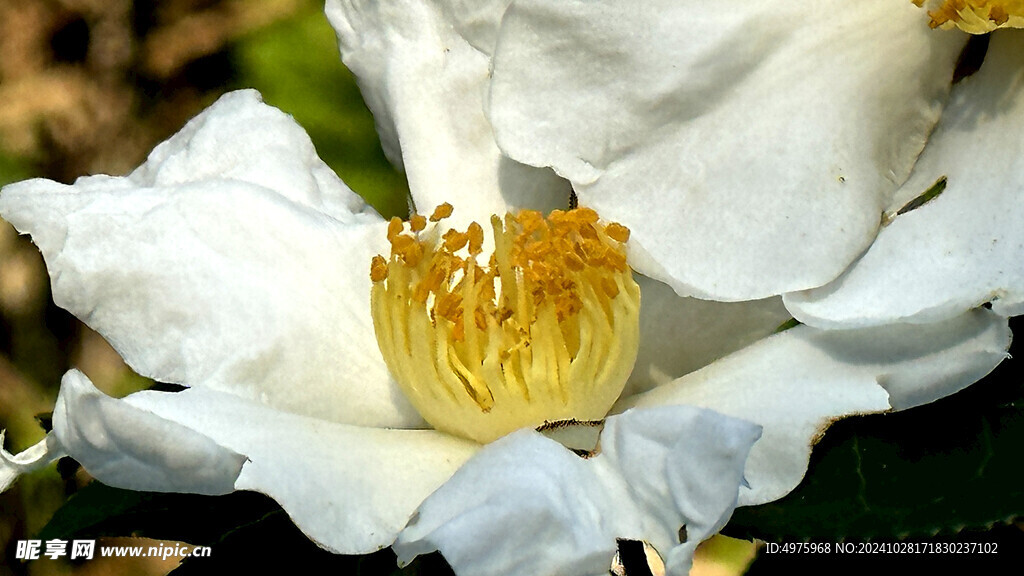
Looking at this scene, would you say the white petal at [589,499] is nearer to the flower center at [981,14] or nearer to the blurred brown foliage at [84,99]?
the flower center at [981,14]

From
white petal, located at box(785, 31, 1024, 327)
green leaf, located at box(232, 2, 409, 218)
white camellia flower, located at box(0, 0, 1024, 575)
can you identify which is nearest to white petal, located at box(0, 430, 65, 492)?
white camellia flower, located at box(0, 0, 1024, 575)

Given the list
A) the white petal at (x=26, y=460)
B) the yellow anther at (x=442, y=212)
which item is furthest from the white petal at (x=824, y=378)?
the white petal at (x=26, y=460)

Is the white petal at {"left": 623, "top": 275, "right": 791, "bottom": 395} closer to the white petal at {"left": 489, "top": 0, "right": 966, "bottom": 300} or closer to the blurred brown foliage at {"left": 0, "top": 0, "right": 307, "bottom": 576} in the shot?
the white petal at {"left": 489, "top": 0, "right": 966, "bottom": 300}

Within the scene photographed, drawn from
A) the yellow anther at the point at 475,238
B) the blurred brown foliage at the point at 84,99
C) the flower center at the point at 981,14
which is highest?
the flower center at the point at 981,14

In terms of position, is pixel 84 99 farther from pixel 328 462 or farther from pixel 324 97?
pixel 328 462

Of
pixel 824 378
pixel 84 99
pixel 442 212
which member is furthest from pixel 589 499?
pixel 84 99

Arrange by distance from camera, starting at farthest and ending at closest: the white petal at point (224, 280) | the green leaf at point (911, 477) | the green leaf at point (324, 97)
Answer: the green leaf at point (324, 97) → the white petal at point (224, 280) → the green leaf at point (911, 477)
